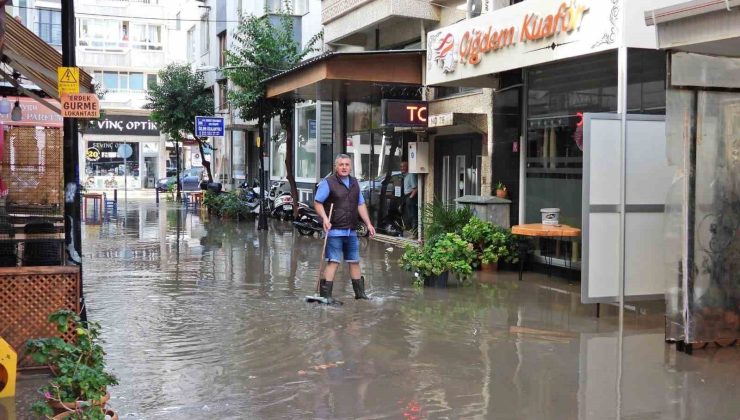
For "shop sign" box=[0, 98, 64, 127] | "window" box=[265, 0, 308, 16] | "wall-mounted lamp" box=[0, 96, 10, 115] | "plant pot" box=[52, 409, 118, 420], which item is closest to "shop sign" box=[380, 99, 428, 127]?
"shop sign" box=[0, 98, 64, 127]

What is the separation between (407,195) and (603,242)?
362 inches

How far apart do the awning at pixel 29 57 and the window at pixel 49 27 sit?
30291 mm

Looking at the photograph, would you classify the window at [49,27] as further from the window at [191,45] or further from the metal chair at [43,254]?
the metal chair at [43,254]

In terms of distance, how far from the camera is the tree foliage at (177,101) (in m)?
32.1

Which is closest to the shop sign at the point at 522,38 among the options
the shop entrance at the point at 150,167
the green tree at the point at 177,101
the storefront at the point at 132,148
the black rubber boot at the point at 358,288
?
the black rubber boot at the point at 358,288

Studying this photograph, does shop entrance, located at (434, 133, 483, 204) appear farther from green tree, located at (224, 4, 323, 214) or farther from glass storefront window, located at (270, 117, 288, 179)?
glass storefront window, located at (270, 117, 288, 179)

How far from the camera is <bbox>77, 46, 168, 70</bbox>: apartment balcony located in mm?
51312

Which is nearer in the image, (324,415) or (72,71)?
(324,415)

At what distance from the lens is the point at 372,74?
15148mm

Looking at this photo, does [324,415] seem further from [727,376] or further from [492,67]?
[492,67]

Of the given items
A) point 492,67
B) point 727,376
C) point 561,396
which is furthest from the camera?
point 492,67

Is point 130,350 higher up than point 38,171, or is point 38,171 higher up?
point 38,171

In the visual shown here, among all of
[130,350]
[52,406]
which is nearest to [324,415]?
[52,406]

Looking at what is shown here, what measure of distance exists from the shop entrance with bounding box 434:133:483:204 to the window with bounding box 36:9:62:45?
94.5 ft
